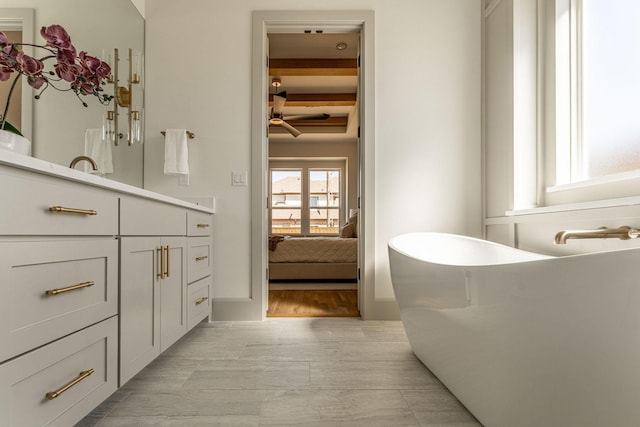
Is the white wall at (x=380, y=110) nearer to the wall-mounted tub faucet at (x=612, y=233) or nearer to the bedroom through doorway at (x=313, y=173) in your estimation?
the bedroom through doorway at (x=313, y=173)

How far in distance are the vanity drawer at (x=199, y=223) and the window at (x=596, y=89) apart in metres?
2.21

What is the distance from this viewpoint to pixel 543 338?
88 cm

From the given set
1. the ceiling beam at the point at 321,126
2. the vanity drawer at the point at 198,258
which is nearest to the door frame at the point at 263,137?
the vanity drawer at the point at 198,258

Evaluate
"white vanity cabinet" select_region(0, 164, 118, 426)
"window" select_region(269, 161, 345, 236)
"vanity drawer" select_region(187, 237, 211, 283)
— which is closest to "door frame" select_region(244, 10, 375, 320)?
"vanity drawer" select_region(187, 237, 211, 283)

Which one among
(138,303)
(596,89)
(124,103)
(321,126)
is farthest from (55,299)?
(321,126)

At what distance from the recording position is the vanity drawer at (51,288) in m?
0.84

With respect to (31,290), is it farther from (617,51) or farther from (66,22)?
(617,51)

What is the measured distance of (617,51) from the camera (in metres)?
1.79

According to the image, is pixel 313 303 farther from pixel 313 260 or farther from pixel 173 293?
pixel 173 293

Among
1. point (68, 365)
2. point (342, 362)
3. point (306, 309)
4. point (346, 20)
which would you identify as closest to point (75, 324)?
point (68, 365)

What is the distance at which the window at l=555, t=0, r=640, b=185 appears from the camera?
171cm

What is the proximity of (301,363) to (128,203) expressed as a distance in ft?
3.59

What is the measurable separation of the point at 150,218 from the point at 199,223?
2.32 ft

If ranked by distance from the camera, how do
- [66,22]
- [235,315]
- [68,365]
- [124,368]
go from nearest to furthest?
[68,365] < [124,368] < [66,22] < [235,315]
